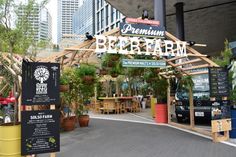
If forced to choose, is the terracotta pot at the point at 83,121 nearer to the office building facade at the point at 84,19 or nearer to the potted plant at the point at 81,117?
the potted plant at the point at 81,117

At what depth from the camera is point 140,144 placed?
8.35 m

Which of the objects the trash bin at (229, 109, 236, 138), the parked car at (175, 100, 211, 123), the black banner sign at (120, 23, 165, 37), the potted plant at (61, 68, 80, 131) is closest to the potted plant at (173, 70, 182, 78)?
the parked car at (175, 100, 211, 123)

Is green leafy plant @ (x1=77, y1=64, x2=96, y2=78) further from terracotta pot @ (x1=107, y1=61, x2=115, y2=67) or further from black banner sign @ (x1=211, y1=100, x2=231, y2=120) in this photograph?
black banner sign @ (x1=211, y1=100, x2=231, y2=120)

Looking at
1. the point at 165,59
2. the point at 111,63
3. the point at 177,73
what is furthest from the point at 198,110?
the point at 111,63

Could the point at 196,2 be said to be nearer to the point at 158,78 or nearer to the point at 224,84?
the point at 158,78

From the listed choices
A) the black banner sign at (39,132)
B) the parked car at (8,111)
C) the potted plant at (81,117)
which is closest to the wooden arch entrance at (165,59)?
the black banner sign at (39,132)

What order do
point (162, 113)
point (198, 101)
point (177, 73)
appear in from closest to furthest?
point (177, 73) → point (198, 101) → point (162, 113)

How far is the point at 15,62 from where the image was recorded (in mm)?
6973

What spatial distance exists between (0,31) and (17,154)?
266 cm

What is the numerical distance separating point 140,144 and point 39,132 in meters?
3.60

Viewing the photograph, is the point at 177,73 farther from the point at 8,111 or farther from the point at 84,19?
the point at 84,19

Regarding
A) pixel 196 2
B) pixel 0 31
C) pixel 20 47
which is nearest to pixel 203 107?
pixel 20 47

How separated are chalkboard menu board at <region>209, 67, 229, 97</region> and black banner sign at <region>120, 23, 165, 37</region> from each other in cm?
189

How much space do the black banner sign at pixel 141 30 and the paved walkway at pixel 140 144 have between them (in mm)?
3137
